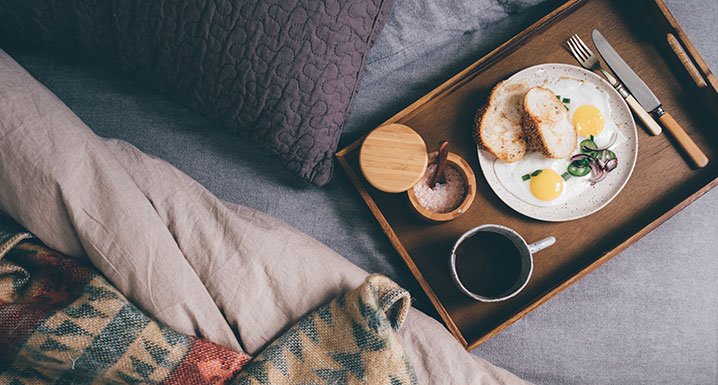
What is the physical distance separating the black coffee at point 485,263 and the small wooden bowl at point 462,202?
52mm

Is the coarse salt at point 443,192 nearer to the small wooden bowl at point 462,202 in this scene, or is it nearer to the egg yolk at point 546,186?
the small wooden bowl at point 462,202

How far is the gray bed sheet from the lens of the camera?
35.0 inches

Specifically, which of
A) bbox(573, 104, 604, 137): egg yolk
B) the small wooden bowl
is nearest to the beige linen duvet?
the small wooden bowl

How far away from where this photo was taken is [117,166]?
772 millimetres

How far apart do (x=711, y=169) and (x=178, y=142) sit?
2.95 ft

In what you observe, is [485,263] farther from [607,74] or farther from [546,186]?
[607,74]

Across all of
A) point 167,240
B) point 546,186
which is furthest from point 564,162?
point 167,240

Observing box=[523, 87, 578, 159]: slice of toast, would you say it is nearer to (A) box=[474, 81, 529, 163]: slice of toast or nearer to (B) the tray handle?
(A) box=[474, 81, 529, 163]: slice of toast

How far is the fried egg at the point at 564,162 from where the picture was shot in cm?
86

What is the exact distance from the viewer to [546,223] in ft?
2.88

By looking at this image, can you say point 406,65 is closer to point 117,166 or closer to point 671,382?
point 117,166

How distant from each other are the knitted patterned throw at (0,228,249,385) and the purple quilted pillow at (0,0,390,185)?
0.30 meters

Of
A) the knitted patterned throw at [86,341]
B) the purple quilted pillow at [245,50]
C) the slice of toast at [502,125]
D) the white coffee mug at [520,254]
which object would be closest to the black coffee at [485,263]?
the white coffee mug at [520,254]

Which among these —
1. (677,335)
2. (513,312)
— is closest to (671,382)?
(677,335)
